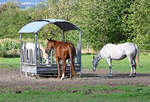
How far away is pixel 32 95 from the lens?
13.8 meters

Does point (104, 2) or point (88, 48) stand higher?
point (104, 2)

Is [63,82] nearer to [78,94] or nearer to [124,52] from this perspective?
[78,94]

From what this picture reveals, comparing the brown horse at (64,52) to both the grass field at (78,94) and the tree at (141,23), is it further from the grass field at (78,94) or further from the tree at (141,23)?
the tree at (141,23)

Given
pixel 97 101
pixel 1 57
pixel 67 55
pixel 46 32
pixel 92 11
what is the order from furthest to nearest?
pixel 46 32
pixel 92 11
pixel 1 57
pixel 67 55
pixel 97 101

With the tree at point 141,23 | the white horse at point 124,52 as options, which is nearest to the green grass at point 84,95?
the white horse at point 124,52

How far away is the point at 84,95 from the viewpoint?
541 inches

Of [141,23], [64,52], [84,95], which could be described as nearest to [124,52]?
[64,52]

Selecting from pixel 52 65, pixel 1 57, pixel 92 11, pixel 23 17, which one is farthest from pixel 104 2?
pixel 52 65

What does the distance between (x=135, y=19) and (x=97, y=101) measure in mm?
34730

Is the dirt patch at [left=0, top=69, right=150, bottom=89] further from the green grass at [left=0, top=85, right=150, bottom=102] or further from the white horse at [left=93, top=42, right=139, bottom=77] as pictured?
the white horse at [left=93, top=42, right=139, bottom=77]

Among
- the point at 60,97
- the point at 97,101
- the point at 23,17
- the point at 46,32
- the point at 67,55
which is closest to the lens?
the point at 97,101

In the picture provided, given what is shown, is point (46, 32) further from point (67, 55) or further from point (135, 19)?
point (67, 55)

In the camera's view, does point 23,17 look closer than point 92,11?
No

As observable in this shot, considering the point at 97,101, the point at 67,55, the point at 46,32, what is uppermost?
the point at 46,32
